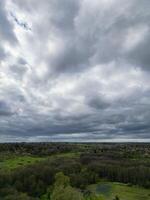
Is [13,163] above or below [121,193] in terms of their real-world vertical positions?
above

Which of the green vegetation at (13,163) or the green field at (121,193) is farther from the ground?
the green vegetation at (13,163)

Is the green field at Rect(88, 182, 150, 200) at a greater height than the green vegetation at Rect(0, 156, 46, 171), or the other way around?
the green vegetation at Rect(0, 156, 46, 171)

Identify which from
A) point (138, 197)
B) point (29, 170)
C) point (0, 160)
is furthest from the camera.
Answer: point (0, 160)

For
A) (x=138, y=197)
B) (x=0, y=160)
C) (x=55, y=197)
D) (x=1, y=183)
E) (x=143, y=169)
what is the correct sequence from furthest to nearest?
(x=0, y=160)
(x=143, y=169)
(x=1, y=183)
(x=138, y=197)
(x=55, y=197)

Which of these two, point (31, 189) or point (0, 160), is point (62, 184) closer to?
point (31, 189)

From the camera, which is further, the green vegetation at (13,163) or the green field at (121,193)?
the green vegetation at (13,163)

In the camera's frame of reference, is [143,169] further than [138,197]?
Yes

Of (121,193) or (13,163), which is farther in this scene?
(13,163)

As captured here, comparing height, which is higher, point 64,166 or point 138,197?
point 64,166

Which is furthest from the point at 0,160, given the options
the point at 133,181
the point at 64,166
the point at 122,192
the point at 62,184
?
the point at 62,184

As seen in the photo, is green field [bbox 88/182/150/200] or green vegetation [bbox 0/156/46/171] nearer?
green field [bbox 88/182/150/200]
